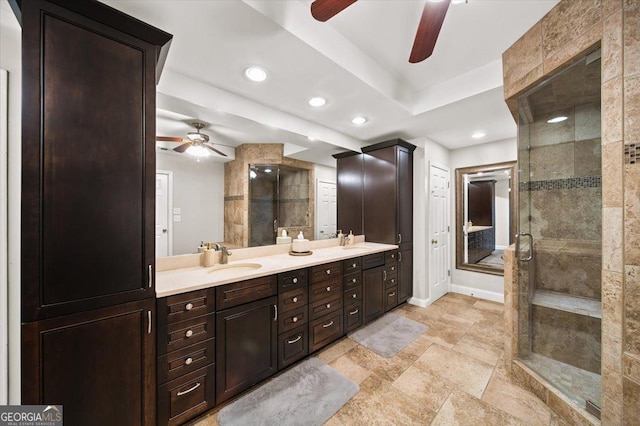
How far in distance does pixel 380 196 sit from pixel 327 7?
2449 millimetres

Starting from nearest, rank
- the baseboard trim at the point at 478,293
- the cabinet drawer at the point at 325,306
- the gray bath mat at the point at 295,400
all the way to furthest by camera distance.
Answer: the gray bath mat at the point at 295,400
the cabinet drawer at the point at 325,306
the baseboard trim at the point at 478,293

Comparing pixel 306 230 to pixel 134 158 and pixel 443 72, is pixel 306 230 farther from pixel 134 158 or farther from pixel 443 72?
pixel 443 72

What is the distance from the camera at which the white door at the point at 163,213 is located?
1.80 metres

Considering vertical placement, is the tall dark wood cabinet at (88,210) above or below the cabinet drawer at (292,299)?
above

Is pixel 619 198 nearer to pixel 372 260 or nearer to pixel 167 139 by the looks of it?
pixel 372 260

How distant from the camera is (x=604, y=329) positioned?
1.21 meters

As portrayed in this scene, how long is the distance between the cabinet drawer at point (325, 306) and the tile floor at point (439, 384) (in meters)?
0.37

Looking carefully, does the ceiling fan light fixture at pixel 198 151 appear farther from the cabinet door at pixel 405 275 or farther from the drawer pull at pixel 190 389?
the cabinet door at pixel 405 275

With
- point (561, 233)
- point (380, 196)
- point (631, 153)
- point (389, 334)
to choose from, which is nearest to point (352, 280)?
point (389, 334)

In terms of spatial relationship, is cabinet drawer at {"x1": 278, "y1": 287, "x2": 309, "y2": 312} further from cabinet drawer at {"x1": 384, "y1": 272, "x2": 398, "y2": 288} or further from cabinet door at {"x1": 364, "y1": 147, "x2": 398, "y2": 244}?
cabinet door at {"x1": 364, "y1": 147, "x2": 398, "y2": 244}

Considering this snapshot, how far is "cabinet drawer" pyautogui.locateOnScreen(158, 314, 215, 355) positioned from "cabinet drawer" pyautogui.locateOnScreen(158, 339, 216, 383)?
0.03 m

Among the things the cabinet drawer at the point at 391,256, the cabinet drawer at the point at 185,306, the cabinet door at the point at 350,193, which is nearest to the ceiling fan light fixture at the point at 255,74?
the cabinet drawer at the point at 185,306

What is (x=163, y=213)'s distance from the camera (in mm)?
1830

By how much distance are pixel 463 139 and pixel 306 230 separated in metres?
2.58
